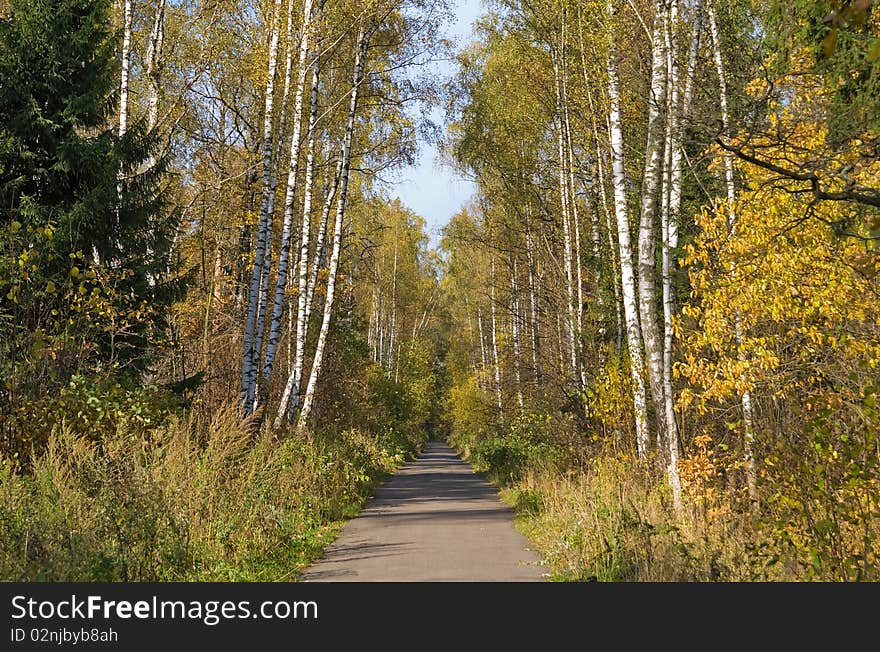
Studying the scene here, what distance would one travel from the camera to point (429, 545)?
36.0 feet

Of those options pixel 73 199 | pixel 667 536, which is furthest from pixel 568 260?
Answer: pixel 667 536

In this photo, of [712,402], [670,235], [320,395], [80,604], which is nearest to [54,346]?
[80,604]

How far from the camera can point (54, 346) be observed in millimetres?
12320

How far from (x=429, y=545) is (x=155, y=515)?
4.04 meters

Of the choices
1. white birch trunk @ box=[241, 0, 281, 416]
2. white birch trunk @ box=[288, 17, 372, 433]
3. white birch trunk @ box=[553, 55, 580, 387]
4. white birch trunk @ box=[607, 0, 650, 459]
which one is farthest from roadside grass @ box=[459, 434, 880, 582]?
white birch trunk @ box=[288, 17, 372, 433]

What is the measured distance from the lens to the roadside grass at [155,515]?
7.37 meters

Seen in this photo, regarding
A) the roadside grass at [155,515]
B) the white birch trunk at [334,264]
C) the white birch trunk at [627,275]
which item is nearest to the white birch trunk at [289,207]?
the white birch trunk at [334,264]

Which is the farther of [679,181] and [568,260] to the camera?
[568,260]

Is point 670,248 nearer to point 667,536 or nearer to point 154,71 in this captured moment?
Result: point 667,536

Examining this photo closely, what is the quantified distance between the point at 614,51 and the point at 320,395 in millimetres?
13675

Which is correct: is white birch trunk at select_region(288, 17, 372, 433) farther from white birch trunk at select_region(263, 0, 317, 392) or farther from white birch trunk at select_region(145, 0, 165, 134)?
white birch trunk at select_region(145, 0, 165, 134)

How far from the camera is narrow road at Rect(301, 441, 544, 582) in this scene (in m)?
8.84

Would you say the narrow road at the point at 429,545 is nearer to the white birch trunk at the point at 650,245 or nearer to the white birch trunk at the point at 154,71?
the white birch trunk at the point at 650,245

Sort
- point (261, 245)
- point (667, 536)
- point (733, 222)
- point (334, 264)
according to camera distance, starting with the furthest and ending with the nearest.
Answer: point (334, 264)
point (261, 245)
point (733, 222)
point (667, 536)
